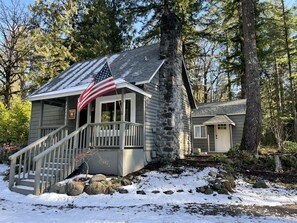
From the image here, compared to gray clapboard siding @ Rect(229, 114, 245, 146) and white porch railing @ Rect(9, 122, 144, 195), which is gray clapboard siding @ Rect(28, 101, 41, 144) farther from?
gray clapboard siding @ Rect(229, 114, 245, 146)

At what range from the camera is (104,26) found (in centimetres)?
1891

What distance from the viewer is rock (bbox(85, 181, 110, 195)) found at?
20.5 ft

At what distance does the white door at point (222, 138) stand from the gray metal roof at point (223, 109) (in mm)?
1229

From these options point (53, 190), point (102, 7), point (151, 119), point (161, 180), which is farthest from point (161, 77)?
point (102, 7)

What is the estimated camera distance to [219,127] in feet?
57.5

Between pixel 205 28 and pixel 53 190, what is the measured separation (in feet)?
56.1

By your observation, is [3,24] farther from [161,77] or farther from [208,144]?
[208,144]

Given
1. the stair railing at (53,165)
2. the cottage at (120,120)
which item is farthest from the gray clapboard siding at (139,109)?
the stair railing at (53,165)

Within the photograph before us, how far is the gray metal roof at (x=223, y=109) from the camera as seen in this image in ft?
57.9

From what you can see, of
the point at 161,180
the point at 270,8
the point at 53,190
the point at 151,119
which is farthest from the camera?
the point at 270,8

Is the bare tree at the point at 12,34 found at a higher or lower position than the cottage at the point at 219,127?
higher

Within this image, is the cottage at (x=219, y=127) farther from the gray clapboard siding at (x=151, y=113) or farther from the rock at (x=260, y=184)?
the rock at (x=260, y=184)

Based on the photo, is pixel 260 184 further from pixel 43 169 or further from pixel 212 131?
pixel 212 131

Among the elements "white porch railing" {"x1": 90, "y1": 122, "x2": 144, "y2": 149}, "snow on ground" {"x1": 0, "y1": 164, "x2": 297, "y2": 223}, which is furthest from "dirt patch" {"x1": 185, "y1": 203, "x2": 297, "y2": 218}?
"white porch railing" {"x1": 90, "y1": 122, "x2": 144, "y2": 149}
